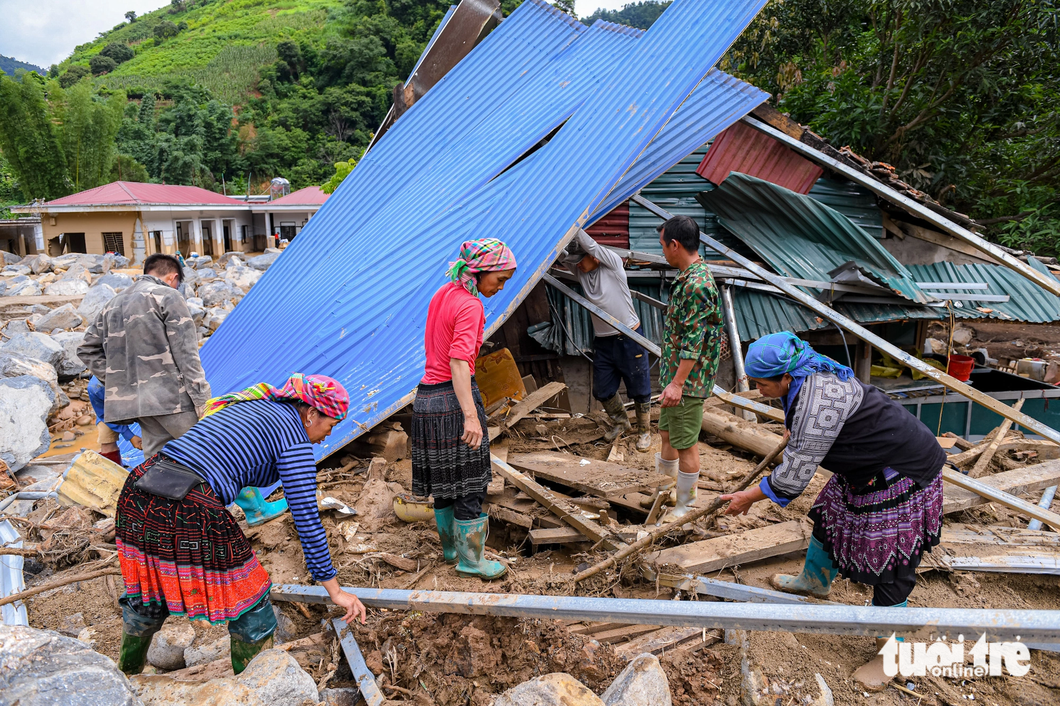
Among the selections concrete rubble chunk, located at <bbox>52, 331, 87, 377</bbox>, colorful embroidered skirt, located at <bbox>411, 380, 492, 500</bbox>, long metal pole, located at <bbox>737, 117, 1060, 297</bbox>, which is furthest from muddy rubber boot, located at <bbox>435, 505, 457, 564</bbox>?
concrete rubble chunk, located at <bbox>52, 331, 87, 377</bbox>

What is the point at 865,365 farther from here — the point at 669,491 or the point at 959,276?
the point at 669,491

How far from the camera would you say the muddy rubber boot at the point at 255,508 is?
4.07 m

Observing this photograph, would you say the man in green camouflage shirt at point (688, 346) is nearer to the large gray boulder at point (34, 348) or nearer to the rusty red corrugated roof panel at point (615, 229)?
the rusty red corrugated roof panel at point (615, 229)

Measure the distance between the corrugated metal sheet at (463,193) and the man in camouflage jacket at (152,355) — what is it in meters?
1.01

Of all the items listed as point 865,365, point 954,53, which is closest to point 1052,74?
point 954,53

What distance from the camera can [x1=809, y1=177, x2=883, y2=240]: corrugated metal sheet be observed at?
7730 millimetres

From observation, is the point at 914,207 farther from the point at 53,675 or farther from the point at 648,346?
the point at 53,675

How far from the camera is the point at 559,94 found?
694cm

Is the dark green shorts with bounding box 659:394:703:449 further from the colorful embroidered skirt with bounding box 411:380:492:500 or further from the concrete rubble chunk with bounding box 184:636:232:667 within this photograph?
the concrete rubble chunk with bounding box 184:636:232:667

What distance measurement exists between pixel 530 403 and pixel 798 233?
3866 mm

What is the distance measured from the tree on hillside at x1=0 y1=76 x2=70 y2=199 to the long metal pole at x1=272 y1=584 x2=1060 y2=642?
135 feet

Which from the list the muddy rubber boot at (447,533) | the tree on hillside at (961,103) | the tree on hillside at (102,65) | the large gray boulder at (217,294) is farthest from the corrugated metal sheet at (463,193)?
the tree on hillside at (102,65)

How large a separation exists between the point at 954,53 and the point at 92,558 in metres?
12.0

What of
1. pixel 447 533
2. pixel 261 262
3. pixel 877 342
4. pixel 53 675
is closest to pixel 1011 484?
pixel 877 342
